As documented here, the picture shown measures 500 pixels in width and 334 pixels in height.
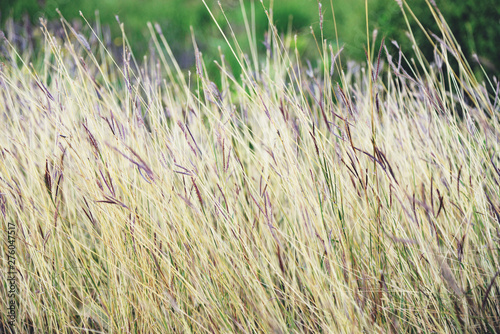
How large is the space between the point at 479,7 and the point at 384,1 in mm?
595

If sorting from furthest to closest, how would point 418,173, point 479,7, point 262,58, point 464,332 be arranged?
point 262,58 < point 479,7 < point 418,173 < point 464,332

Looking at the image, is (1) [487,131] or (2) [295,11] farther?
(2) [295,11]

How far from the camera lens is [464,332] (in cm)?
108

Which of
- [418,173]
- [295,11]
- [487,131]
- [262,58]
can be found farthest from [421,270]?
[295,11]

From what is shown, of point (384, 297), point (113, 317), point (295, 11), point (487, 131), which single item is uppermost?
point (295, 11)

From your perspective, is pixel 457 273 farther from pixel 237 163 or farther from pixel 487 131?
pixel 237 163

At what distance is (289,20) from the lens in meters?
3.67

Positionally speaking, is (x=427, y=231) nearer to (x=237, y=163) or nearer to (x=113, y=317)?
(x=237, y=163)

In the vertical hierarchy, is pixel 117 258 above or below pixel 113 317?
above

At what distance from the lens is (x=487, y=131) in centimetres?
141

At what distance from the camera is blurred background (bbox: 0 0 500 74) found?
8.03 ft

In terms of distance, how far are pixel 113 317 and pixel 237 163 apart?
2.17 feet

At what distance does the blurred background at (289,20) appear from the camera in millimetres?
2447

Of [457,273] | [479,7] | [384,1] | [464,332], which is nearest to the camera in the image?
[464,332]
